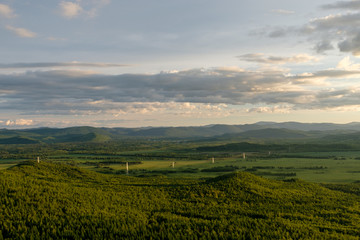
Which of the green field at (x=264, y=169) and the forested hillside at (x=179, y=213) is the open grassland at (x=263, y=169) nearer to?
the green field at (x=264, y=169)

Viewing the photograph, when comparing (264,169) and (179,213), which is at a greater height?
(179,213)

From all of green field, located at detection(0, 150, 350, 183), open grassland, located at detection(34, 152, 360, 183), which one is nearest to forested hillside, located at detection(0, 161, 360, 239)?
green field, located at detection(0, 150, 350, 183)

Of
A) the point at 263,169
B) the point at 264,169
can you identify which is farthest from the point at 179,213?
the point at 264,169

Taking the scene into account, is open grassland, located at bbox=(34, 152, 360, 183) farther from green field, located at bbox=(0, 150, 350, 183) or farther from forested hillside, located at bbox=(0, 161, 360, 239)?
forested hillside, located at bbox=(0, 161, 360, 239)

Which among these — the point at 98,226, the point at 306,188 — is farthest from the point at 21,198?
the point at 306,188

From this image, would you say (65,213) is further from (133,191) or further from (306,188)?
(306,188)

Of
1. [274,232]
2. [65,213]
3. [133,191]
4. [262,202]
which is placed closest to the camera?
[274,232]

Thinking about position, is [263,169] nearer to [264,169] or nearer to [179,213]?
[264,169]

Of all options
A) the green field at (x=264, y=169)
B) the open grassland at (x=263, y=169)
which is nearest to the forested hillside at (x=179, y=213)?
the green field at (x=264, y=169)
